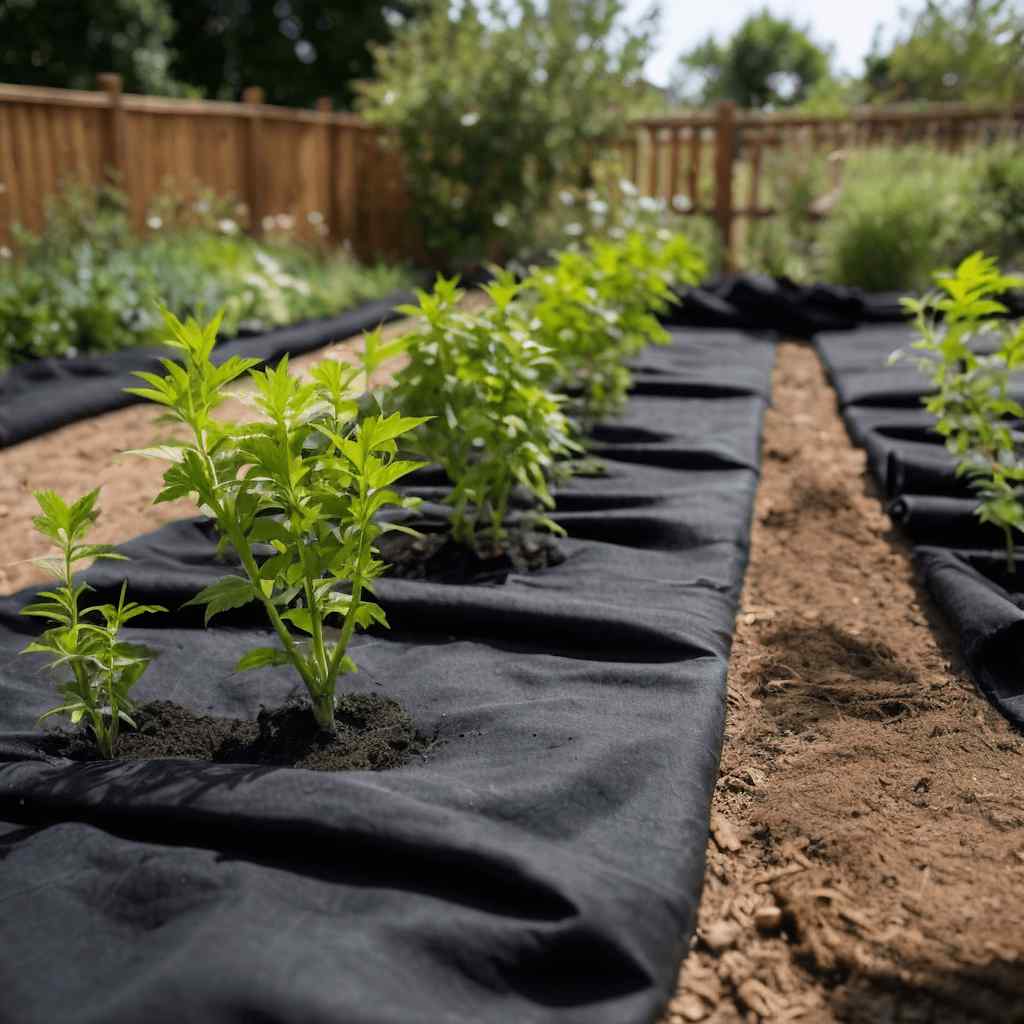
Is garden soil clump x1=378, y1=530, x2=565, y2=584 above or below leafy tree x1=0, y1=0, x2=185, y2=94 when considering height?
below

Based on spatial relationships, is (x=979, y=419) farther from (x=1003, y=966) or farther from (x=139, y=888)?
(x=139, y=888)

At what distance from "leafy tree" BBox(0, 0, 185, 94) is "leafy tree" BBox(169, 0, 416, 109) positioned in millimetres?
6877

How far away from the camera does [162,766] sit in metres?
2.02

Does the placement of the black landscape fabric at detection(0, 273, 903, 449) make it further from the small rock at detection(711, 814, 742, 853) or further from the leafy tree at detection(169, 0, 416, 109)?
the leafy tree at detection(169, 0, 416, 109)

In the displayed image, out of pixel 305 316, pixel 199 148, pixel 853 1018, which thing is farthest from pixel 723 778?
pixel 199 148

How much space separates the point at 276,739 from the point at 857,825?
124 centimetres

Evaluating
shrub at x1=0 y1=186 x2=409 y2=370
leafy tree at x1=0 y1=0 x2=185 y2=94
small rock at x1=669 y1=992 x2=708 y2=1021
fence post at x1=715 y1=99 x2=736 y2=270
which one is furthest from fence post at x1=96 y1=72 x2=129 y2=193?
leafy tree at x1=0 y1=0 x2=185 y2=94

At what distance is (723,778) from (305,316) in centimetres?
639

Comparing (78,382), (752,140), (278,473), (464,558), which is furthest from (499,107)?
(278,473)

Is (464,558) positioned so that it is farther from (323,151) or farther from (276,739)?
(323,151)

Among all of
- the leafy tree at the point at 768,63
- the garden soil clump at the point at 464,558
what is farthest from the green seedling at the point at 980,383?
the leafy tree at the point at 768,63

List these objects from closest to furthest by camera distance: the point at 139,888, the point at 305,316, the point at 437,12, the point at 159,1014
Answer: the point at 159,1014 < the point at 139,888 < the point at 305,316 < the point at 437,12

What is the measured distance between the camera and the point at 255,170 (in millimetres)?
10125

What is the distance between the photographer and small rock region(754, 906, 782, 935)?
69.5 inches
